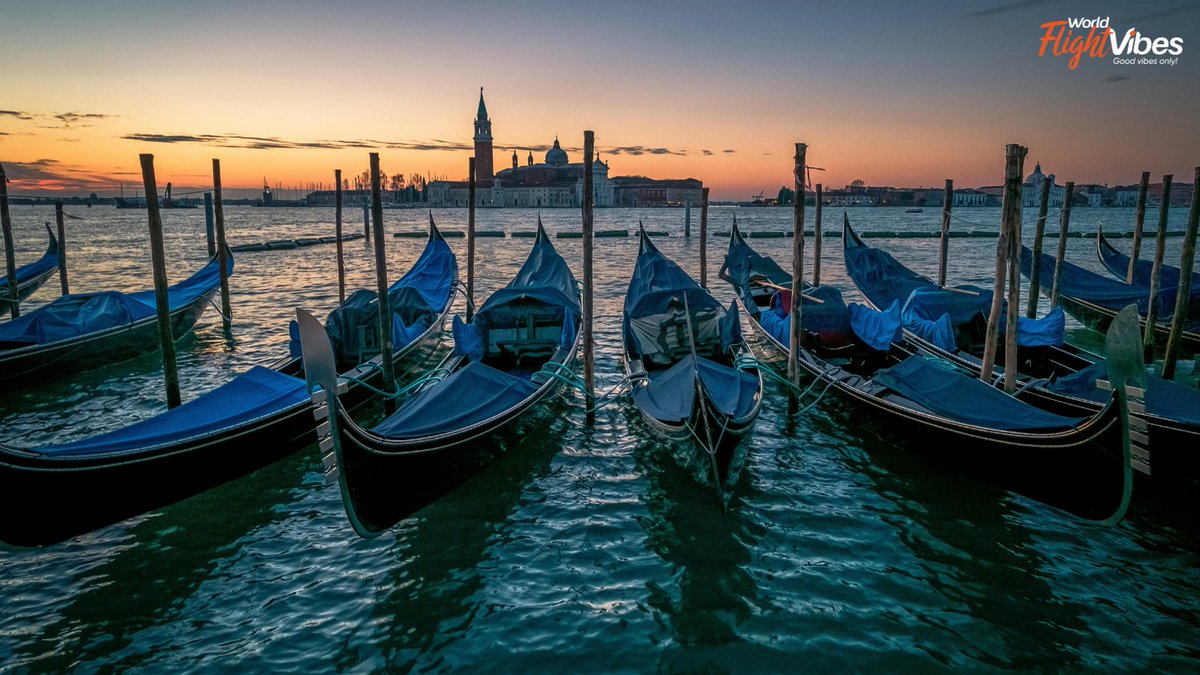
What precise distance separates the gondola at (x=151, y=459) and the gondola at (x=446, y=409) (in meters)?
0.67

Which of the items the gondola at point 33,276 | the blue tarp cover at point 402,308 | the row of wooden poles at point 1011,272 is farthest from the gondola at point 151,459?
the gondola at point 33,276

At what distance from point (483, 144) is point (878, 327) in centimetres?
10589

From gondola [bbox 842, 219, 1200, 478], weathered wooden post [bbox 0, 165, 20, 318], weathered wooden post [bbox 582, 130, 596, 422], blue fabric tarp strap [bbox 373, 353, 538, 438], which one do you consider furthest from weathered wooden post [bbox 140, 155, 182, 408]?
gondola [bbox 842, 219, 1200, 478]

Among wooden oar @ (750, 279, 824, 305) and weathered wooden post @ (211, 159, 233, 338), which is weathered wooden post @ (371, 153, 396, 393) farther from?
wooden oar @ (750, 279, 824, 305)

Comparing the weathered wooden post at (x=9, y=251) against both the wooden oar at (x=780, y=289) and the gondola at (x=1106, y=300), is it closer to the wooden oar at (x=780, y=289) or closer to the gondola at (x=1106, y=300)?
the wooden oar at (x=780, y=289)

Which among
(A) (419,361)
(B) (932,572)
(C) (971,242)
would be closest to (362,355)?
(A) (419,361)

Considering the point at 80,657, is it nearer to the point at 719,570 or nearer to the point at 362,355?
the point at 719,570

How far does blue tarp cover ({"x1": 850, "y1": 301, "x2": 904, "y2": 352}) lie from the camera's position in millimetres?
7652

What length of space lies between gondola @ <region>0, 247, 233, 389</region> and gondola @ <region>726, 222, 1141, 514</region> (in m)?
9.25

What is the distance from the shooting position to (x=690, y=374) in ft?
20.2

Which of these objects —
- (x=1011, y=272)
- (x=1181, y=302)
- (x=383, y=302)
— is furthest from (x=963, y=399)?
(x=383, y=302)

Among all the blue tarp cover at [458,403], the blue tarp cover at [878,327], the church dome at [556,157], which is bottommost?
the blue tarp cover at [458,403]

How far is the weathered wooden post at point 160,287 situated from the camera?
247 inches

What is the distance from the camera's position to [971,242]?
119 feet
